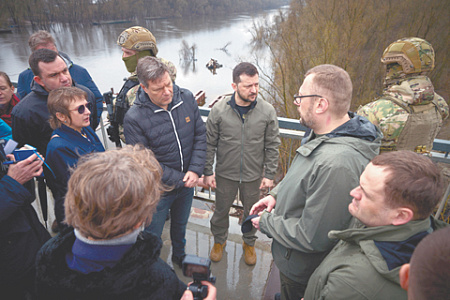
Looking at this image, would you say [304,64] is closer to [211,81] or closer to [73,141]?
[73,141]

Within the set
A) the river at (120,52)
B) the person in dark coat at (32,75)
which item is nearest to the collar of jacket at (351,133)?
the person in dark coat at (32,75)

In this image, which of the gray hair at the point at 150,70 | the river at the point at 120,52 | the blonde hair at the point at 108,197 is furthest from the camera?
the river at the point at 120,52

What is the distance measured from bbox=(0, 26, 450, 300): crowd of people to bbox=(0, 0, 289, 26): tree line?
116 feet

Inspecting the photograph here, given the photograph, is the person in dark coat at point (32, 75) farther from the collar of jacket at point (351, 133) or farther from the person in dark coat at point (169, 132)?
the collar of jacket at point (351, 133)

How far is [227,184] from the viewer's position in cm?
285

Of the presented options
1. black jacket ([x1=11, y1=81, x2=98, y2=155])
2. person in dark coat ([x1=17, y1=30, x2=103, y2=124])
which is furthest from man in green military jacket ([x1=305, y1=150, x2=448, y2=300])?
person in dark coat ([x1=17, y1=30, x2=103, y2=124])

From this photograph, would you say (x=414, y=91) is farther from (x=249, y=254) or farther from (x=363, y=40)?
(x=363, y=40)

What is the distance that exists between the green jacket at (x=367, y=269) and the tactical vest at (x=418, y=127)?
1.72 meters

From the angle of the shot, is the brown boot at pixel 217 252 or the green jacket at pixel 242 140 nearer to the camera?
the green jacket at pixel 242 140

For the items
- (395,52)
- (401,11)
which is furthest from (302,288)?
(401,11)

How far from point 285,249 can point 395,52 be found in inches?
92.5

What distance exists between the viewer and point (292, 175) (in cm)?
170

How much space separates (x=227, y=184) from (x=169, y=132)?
888mm

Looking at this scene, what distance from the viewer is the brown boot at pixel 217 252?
9.26 feet
